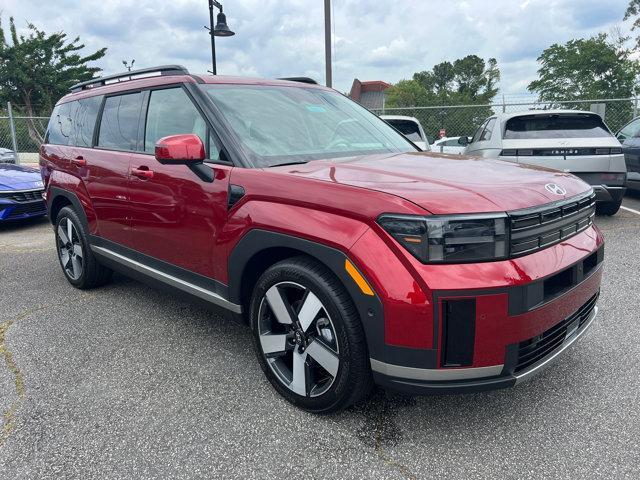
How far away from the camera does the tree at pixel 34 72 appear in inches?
1225

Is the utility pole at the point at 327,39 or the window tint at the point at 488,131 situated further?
the utility pole at the point at 327,39

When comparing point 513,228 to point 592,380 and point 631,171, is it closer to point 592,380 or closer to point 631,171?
point 592,380

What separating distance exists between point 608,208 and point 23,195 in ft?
28.4

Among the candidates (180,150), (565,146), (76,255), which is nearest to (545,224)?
(180,150)

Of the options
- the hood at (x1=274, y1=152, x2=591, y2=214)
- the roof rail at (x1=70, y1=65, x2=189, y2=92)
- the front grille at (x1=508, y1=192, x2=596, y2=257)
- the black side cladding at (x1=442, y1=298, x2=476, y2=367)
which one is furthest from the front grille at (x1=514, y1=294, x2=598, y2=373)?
the roof rail at (x1=70, y1=65, x2=189, y2=92)

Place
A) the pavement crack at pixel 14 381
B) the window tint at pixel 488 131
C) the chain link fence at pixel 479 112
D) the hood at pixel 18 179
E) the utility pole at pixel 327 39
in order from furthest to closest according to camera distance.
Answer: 1. the chain link fence at pixel 479 112
2. the utility pole at pixel 327 39
3. the hood at pixel 18 179
4. the window tint at pixel 488 131
5. the pavement crack at pixel 14 381

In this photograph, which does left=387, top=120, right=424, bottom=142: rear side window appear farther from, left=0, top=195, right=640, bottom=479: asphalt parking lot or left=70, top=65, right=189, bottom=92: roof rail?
left=0, top=195, right=640, bottom=479: asphalt parking lot

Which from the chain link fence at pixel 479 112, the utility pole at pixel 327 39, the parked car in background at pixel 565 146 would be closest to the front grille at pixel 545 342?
the parked car in background at pixel 565 146

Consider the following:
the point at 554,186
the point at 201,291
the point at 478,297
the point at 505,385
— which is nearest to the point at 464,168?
the point at 554,186

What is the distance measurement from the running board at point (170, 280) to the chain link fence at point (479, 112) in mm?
9746

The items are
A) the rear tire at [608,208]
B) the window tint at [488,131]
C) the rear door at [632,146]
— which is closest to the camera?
the rear tire at [608,208]

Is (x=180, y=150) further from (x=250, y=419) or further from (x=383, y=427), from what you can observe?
(x=383, y=427)

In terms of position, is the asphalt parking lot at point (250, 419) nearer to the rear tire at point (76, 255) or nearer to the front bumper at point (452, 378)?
the front bumper at point (452, 378)

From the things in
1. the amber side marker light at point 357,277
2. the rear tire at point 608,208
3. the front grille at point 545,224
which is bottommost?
the rear tire at point 608,208
